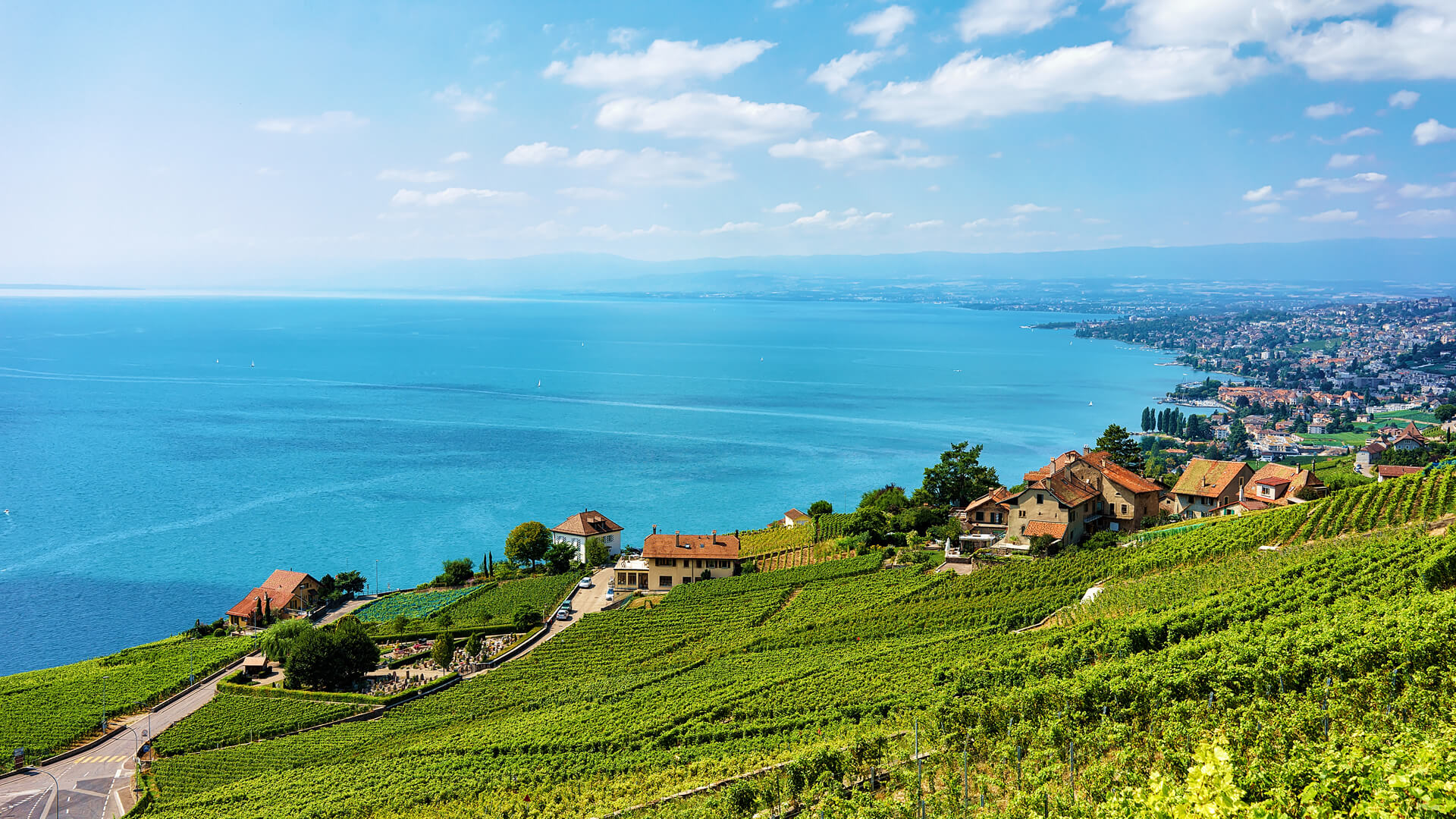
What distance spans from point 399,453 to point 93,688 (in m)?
49.6

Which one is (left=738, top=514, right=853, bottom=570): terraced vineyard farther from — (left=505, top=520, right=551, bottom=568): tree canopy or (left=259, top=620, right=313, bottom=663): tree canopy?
(left=259, top=620, right=313, bottom=663): tree canopy

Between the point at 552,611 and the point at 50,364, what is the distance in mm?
140985

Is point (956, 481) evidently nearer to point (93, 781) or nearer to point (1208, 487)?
point (1208, 487)

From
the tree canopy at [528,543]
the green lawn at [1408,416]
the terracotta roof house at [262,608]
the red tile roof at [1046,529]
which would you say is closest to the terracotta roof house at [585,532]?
the tree canopy at [528,543]

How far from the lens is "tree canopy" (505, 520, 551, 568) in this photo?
4991 cm

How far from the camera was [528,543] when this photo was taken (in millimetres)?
49875

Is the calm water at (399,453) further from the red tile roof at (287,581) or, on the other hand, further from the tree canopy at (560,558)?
the tree canopy at (560,558)

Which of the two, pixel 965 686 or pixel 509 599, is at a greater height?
pixel 965 686

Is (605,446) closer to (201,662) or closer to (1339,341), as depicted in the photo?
(201,662)

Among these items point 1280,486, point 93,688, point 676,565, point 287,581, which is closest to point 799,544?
point 676,565

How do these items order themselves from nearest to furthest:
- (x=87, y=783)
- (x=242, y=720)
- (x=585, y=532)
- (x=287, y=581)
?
(x=87, y=783), (x=242, y=720), (x=287, y=581), (x=585, y=532)

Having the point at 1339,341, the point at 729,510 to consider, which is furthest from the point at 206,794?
the point at 1339,341

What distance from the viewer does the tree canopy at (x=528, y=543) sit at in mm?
49906

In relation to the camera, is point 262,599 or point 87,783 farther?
point 262,599
